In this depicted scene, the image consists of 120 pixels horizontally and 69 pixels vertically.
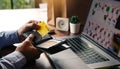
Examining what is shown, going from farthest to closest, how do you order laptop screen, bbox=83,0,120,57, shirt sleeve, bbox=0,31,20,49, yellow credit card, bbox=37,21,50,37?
shirt sleeve, bbox=0,31,20,49
yellow credit card, bbox=37,21,50,37
laptop screen, bbox=83,0,120,57

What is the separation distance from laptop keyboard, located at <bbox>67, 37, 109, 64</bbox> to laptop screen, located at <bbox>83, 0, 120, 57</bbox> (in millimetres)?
73

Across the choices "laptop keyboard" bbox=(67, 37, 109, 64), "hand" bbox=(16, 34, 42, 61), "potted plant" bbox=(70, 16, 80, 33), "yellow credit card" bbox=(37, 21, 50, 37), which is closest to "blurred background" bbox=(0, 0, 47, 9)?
"potted plant" bbox=(70, 16, 80, 33)

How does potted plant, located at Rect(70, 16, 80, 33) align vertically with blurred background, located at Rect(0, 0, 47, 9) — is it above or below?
below

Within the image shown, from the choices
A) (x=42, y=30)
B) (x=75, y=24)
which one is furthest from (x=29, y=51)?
(x=75, y=24)

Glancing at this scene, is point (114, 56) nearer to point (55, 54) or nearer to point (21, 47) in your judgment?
point (55, 54)

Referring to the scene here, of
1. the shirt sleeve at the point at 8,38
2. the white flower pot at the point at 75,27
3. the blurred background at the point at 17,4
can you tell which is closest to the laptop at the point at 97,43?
the white flower pot at the point at 75,27

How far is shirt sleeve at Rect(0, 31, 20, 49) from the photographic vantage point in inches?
51.4

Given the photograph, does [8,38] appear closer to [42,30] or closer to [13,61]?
[42,30]

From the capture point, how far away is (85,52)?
104cm

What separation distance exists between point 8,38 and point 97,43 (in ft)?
1.98

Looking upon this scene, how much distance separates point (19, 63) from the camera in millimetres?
912

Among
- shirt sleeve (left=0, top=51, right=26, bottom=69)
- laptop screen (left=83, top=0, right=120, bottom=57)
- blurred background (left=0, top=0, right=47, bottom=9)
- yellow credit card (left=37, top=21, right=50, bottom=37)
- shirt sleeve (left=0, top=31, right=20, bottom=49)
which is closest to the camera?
shirt sleeve (left=0, top=51, right=26, bottom=69)

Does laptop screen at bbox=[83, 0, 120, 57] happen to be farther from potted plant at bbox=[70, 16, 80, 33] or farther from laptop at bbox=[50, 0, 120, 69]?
potted plant at bbox=[70, 16, 80, 33]

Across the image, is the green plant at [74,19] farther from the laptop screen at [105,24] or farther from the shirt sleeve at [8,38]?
the shirt sleeve at [8,38]
